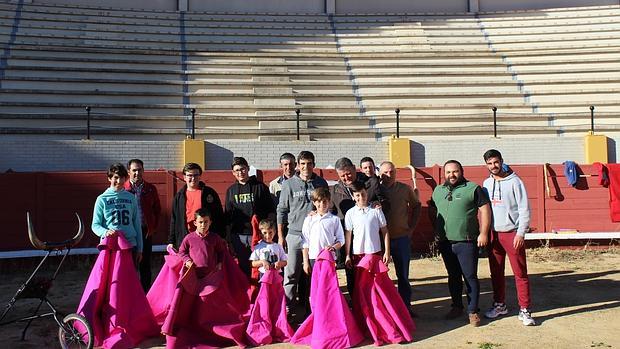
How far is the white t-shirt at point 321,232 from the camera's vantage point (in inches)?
175

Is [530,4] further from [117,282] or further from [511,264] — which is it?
[117,282]

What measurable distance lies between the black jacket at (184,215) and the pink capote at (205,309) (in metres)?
0.31

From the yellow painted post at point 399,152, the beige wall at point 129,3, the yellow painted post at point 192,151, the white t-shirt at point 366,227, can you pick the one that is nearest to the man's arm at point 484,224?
the white t-shirt at point 366,227

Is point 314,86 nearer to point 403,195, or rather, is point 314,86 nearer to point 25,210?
point 25,210

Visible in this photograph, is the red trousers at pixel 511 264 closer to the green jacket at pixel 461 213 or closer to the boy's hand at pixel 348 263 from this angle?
the green jacket at pixel 461 213

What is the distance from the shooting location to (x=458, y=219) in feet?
15.6

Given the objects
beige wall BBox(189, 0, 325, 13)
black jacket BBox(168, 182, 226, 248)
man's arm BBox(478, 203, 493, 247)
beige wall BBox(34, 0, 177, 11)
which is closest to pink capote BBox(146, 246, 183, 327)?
black jacket BBox(168, 182, 226, 248)

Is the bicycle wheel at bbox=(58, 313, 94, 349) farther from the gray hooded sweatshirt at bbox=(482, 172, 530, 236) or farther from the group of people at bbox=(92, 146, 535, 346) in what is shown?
the gray hooded sweatshirt at bbox=(482, 172, 530, 236)

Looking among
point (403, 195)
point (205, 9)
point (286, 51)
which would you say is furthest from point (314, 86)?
point (403, 195)

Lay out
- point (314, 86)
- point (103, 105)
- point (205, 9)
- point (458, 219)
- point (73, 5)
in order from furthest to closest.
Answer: point (205, 9) < point (73, 5) < point (314, 86) < point (103, 105) < point (458, 219)

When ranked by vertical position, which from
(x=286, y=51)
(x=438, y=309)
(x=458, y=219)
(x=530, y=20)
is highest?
(x=530, y=20)

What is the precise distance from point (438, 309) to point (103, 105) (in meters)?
9.74

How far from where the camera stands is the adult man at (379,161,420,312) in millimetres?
4906

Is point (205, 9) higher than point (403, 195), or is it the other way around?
point (205, 9)
